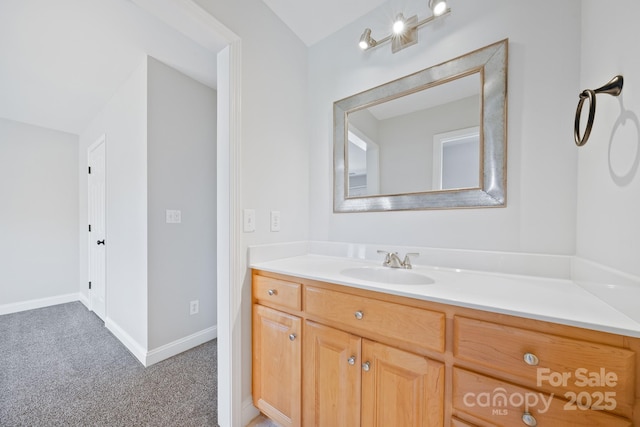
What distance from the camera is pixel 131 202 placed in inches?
81.4

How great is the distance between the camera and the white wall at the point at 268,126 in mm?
1340

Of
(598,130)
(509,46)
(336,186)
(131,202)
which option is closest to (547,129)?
(598,130)

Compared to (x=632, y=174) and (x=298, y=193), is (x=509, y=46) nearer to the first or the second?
(x=632, y=174)

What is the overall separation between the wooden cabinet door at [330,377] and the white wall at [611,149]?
2.99 feet

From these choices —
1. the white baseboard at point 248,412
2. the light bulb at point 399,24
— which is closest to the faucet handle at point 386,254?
the white baseboard at point 248,412

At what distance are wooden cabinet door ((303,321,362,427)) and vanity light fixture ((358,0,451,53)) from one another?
1.62m

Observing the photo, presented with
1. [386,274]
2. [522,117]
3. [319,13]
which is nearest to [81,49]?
[319,13]

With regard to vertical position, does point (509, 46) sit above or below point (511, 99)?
above

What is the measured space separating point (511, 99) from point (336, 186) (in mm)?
1033

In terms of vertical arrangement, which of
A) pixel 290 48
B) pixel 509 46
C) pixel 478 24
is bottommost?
pixel 509 46

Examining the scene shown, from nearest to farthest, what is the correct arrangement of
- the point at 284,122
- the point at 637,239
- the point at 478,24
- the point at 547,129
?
the point at 637,239 → the point at 547,129 → the point at 478,24 → the point at 284,122

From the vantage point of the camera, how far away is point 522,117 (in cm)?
108

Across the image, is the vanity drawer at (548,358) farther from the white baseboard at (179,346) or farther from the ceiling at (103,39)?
the white baseboard at (179,346)

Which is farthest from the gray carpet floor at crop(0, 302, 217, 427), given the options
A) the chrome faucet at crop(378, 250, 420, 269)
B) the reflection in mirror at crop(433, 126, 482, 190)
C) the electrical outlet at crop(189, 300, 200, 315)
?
the reflection in mirror at crop(433, 126, 482, 190)
